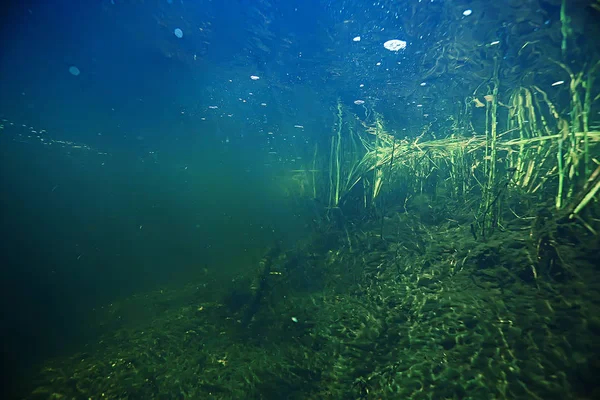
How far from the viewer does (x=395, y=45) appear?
6605 mm

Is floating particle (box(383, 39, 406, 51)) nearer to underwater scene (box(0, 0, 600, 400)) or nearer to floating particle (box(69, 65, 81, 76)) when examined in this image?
underwater scene (box(0, 0, 600, 400))

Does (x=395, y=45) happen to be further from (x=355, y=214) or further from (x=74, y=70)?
(x=74, y=70)

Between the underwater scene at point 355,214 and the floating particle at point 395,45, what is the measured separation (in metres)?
0.05

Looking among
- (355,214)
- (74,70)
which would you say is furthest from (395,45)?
(74,70)

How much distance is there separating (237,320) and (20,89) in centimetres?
1365

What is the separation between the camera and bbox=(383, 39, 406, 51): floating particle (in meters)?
6.47

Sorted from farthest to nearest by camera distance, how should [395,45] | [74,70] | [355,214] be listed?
[74,70]
[355,214]
[395,45]

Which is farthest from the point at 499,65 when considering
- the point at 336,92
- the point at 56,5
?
the point at 56,5

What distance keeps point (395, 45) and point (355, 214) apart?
15.6 ft

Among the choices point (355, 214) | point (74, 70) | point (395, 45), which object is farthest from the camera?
point (74, 70)

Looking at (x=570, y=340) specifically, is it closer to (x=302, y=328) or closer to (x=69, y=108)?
(x=302, y=328)

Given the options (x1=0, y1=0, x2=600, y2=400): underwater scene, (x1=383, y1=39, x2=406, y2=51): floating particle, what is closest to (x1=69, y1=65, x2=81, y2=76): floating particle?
(x1=0, y1=0, x2=600, y2=400): underwater scene

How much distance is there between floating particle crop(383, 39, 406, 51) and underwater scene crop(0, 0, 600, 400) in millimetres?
50

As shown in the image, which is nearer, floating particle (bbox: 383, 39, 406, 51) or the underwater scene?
the underwater scene
